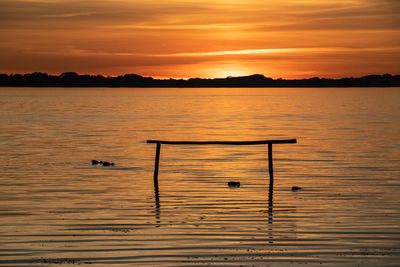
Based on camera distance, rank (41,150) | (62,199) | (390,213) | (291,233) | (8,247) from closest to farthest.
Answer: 1. (8,247)
2. (291,233)
3. (390,213)
4. (62,199)
5. (41,150)

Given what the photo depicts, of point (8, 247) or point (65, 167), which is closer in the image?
point (8, 247)

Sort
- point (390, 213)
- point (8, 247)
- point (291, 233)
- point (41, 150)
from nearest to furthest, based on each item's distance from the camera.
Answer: point (8, 247)
point (291, 233)
point (390, 213)
point (41, 150)

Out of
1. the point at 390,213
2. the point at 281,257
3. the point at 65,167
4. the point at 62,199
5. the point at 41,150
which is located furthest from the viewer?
the point at 41,150

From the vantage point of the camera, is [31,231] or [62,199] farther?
[62,199]

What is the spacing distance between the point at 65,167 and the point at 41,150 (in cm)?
1190

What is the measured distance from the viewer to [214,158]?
47000mm

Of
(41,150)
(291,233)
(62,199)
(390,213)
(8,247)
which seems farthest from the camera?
(41,150)

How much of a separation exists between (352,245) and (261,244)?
7.52 feet

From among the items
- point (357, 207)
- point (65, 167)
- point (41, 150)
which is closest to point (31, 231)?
point (357, 207)

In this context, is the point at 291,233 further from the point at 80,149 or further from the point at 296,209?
the point at 80,149

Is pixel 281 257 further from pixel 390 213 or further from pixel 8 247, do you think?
pixel 390 213

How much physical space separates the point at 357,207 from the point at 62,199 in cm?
1071

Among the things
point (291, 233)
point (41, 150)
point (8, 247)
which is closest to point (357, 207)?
point (291, 233)

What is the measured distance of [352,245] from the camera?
19.4 metres
